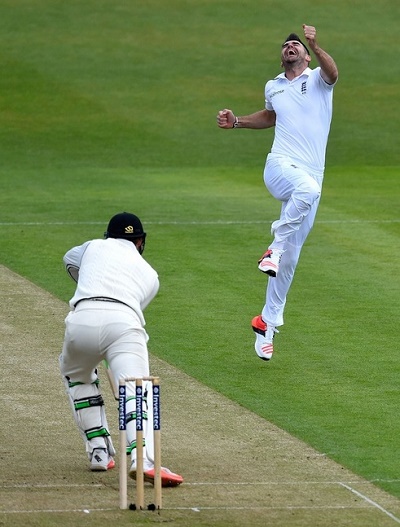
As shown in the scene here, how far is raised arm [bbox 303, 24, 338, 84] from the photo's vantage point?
11211 mm

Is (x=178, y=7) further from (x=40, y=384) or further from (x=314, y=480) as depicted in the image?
(x=314, y=480)

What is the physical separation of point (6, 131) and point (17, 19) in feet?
23.1

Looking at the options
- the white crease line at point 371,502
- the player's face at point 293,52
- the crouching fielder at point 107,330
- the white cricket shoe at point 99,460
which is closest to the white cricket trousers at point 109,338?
the crouching fielder at point 107,330

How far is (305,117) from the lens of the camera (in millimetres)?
11688

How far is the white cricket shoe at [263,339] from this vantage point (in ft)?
38.0

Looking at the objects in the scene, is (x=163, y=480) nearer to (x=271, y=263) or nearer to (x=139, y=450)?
(x=139, y=450)

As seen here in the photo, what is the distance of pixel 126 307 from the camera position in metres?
8.42

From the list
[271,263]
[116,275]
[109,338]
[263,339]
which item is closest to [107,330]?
[109,338]

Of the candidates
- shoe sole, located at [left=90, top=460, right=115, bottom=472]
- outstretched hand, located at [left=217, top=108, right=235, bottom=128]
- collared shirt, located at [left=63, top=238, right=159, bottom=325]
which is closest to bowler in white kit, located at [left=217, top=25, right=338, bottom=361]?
outstretched hand, located at [left=217, top=108, right=235, bottom=128]

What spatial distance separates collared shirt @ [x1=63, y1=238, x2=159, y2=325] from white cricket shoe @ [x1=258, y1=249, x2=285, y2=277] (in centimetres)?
277

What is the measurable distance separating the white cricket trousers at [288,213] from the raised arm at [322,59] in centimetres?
83

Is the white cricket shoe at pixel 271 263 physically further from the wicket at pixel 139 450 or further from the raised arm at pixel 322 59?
the wicket at pixel 139 450

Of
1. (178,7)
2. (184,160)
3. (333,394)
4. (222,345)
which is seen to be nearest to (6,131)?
(184,160)

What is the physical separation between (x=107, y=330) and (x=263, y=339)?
357 cm
